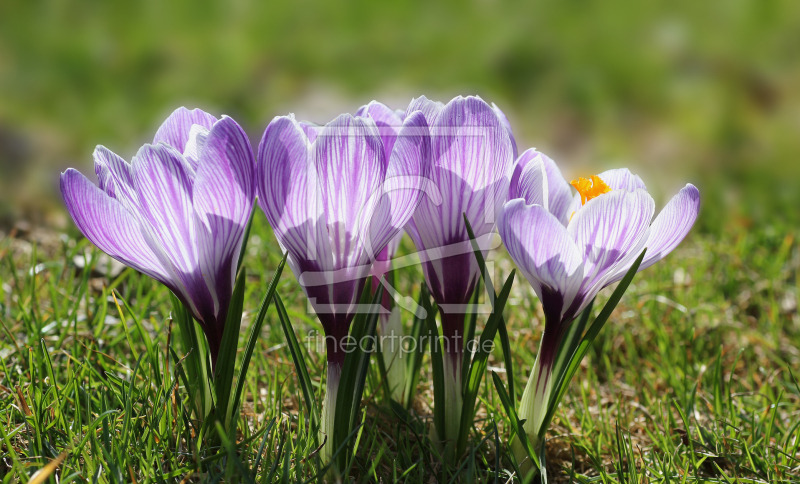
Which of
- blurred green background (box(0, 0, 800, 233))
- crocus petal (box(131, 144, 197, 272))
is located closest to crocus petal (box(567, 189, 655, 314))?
crocus petal (box(131, 144, 197, 272))

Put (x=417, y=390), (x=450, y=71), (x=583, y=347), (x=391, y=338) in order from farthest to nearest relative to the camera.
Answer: (x=450, y=71), (x=417, y=390), (x=391, y=338), (x=583, y=347)

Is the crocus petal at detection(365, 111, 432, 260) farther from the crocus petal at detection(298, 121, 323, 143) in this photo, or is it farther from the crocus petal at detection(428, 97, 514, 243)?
the crocus petal at detection(298, 121, 323, 143)

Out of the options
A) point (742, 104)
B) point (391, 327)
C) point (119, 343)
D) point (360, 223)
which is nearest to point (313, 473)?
point (391, 327)

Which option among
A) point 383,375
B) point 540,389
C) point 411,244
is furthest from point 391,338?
point 411,244

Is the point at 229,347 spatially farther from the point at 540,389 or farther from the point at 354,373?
the point at 540,389

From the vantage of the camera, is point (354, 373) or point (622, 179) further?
point (622, 179)

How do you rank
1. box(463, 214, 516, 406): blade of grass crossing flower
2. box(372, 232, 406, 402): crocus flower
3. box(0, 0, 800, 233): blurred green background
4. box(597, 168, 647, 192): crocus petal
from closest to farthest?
box(463, 214, 516, 406): blade of grass crossing flower
box(597, 168, 647, 192): crocus petal
box(372, 232, 406, 402): crocus flower
box(0, 0, 800, 233): blurred green background

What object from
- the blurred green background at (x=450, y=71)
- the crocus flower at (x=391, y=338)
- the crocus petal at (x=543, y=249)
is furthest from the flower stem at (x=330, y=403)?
the blurred green background at (x=450, y=71)
